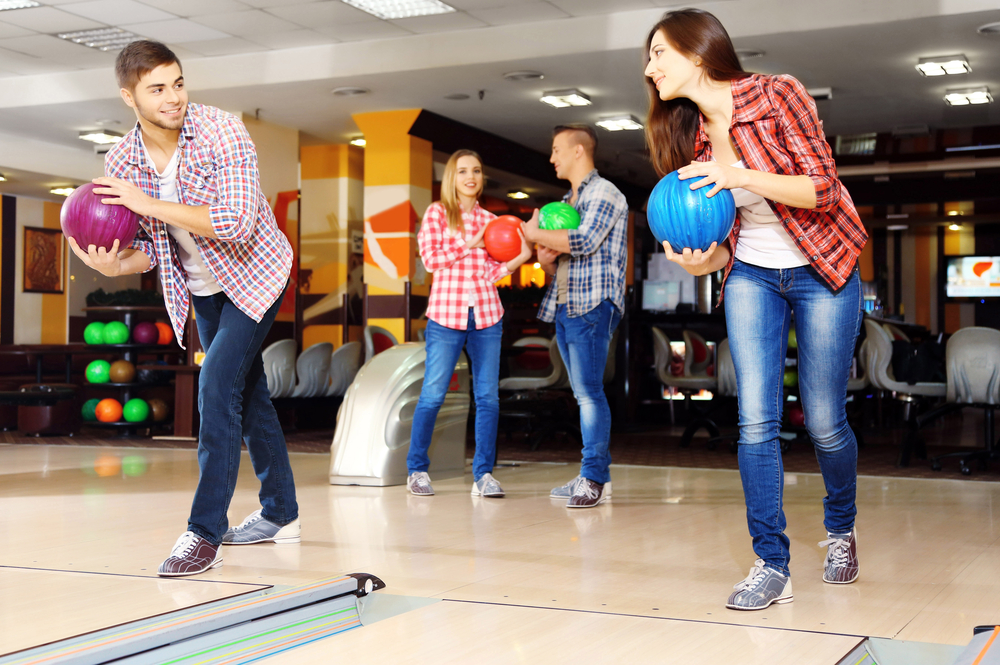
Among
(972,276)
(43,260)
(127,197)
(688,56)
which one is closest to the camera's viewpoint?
(688,56)

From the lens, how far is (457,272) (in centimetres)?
419

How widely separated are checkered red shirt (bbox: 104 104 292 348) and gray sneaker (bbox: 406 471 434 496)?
1635 millimetres

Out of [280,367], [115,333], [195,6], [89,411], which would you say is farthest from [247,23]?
[89,411]

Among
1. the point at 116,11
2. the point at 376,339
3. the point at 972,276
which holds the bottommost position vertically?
the point at 376,339

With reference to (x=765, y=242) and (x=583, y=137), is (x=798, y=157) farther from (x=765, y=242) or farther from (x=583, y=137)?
(x=583, y=137)

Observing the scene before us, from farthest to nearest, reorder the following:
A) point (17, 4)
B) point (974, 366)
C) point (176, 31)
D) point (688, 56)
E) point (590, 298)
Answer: point (176, 31)
point (17, 4)
point (974, 366)
point (590, 298)
point (688, 56)

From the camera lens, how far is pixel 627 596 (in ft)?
7.60

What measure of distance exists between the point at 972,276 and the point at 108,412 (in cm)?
1326

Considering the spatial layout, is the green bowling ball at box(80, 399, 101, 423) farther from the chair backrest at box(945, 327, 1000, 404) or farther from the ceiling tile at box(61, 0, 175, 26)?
the chair backrest at box(945, 327, 1000, 404)

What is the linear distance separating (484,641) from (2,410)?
8219 millimetres

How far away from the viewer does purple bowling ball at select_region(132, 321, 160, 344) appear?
837 cm

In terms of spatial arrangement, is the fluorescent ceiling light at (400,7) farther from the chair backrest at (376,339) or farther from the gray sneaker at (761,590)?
the gray sneaker at (761,590)

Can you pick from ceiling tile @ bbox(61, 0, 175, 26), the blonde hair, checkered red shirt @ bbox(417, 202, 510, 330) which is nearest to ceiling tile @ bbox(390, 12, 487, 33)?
ceiling tile @ bbox(61, 0, 175, 26)

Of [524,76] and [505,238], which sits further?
[524,76]
